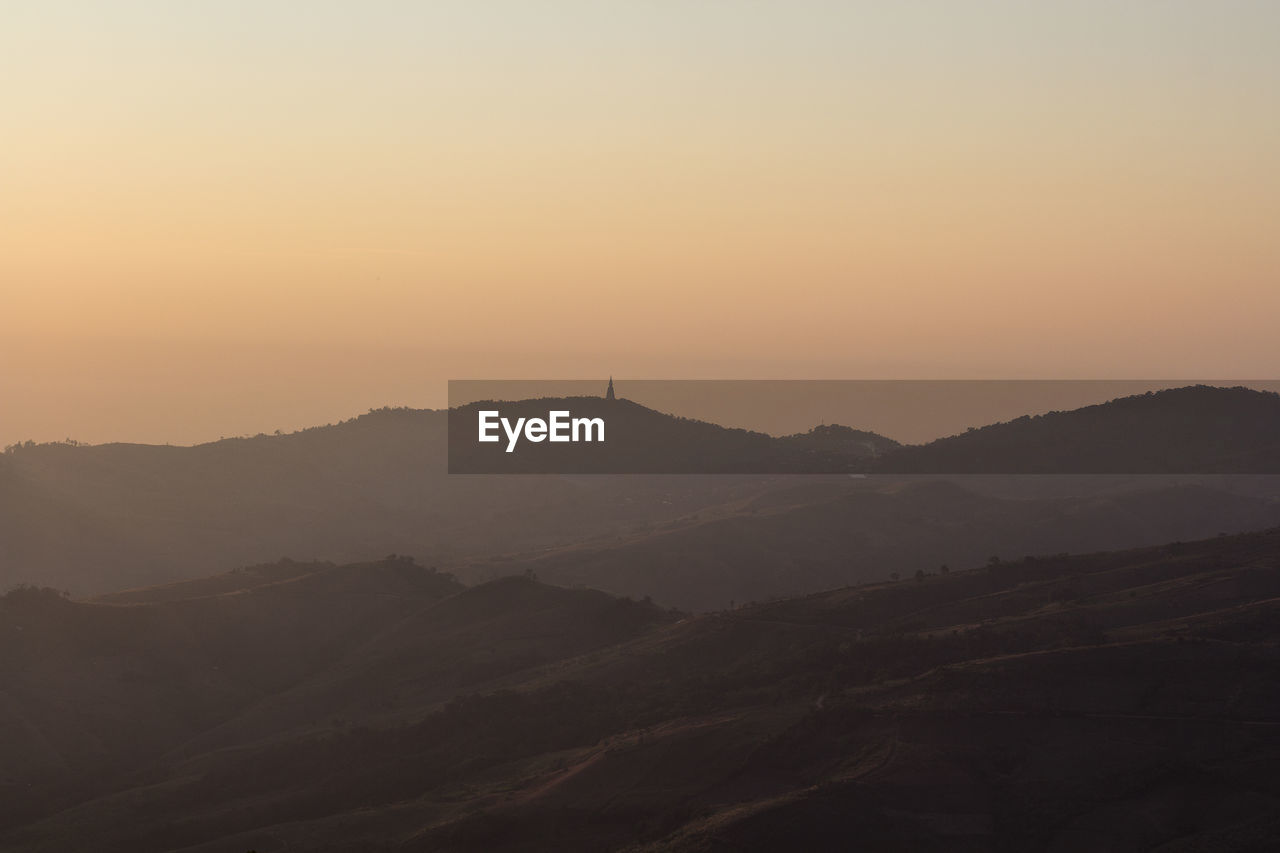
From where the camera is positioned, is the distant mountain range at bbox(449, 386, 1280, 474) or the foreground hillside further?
the distant mountain range at bbox(449, 386, 1280, 474)

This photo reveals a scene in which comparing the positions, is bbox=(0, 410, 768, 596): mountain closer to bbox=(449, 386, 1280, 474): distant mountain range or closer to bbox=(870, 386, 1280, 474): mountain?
bbox=(449, 386, 1280, 474): distant mountain range

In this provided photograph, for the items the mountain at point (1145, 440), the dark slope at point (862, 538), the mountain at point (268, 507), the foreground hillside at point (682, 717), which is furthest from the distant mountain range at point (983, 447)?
the foreground hillside at point (682, 717)

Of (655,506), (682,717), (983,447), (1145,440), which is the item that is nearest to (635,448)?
(655,506)

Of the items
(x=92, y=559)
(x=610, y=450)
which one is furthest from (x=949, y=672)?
(x=610, y=450)

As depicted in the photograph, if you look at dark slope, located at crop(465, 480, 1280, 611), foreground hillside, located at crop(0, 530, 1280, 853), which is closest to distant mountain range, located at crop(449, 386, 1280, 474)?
dark slope, located at crop(465, 480, 1280, 611)

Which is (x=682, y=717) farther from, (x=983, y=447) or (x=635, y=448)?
(x=635, y=448)

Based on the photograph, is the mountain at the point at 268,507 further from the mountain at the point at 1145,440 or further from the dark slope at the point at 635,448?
the mountain at the point at 1145,440

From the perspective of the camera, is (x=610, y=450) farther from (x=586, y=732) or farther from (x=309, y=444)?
(x=586, y=732)
